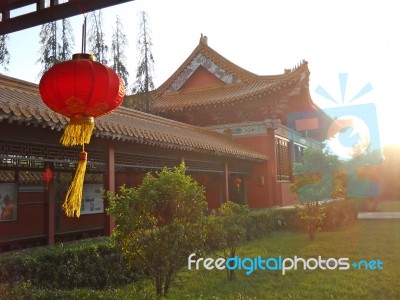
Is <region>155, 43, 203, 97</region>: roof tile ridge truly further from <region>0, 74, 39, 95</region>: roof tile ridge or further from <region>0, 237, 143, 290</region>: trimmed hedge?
<region>0, 237, 143, 290</region>: trimmed hedge

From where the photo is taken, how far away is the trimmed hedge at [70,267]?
4.77m

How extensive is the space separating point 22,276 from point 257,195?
10734mm

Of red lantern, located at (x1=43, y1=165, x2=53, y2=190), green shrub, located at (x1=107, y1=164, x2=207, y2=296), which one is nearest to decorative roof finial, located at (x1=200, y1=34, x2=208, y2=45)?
red lantern, located at (x1=43, y1=165, x2=53, y2=190)

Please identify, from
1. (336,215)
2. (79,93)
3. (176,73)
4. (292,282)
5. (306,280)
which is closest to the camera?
(79,93)

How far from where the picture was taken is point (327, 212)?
11.9m

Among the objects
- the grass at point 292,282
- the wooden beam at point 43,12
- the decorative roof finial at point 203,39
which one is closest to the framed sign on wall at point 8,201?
the grass at point 292,282

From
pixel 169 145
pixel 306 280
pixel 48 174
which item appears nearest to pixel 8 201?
pixel 48 174

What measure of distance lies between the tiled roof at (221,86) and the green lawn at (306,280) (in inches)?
263

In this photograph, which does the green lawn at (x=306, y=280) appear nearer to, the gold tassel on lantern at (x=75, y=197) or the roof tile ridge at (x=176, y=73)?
the gold tassel on lantern at (x=75, y=197)

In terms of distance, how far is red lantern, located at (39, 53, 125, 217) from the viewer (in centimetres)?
331

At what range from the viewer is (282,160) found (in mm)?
15555

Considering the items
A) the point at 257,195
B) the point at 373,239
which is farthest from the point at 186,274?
the point at 257,195

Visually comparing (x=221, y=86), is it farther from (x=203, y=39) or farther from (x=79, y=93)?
(x=79, y=93)

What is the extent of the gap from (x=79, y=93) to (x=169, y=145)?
5334 mm
